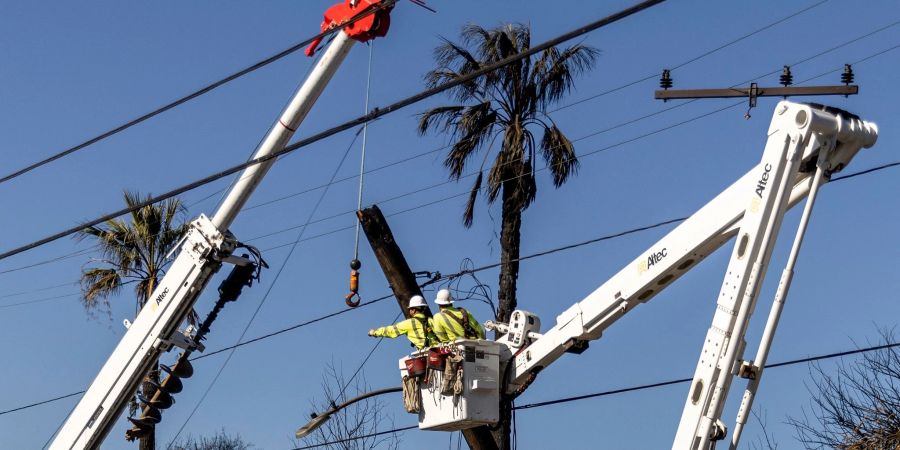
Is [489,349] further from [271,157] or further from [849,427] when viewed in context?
Result: [849,427]

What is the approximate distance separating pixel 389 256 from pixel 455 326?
9.77 ft

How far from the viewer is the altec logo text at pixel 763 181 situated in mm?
12875

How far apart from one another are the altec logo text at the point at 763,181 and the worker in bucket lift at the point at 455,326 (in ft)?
14.7

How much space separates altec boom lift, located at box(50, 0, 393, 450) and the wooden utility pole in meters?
1.72

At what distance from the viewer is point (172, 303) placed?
60.3 feet

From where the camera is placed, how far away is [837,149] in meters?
12.9

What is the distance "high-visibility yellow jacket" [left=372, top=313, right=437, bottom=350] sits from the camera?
1650cm

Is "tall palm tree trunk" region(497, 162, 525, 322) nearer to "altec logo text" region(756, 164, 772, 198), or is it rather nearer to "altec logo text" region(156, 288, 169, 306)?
"altec logo text" region(156, 288, 169, 306)

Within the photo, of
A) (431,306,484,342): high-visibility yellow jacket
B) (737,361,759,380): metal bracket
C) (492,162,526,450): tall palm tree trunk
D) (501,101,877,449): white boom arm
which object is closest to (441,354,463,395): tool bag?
(431,306,484,342): high-visibility yellow jacket

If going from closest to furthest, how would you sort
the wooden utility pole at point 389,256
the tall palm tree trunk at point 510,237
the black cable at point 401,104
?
the black cable at point 401,104
the wooden utility pole at point 389,256
the tall palm tree trunk at point 510,237

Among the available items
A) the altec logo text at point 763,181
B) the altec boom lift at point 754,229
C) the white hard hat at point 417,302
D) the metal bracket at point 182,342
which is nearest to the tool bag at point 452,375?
the white hard hat at point 417,302

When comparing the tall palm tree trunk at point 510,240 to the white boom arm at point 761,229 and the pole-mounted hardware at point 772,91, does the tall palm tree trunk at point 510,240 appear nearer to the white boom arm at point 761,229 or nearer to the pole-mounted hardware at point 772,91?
the pole-mounted hardware at point 772,91

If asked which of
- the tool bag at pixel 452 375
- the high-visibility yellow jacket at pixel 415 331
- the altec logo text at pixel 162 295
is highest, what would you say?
the altec logo text at pixel 162 295

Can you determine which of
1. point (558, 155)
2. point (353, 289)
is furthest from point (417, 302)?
point (558, 155)
